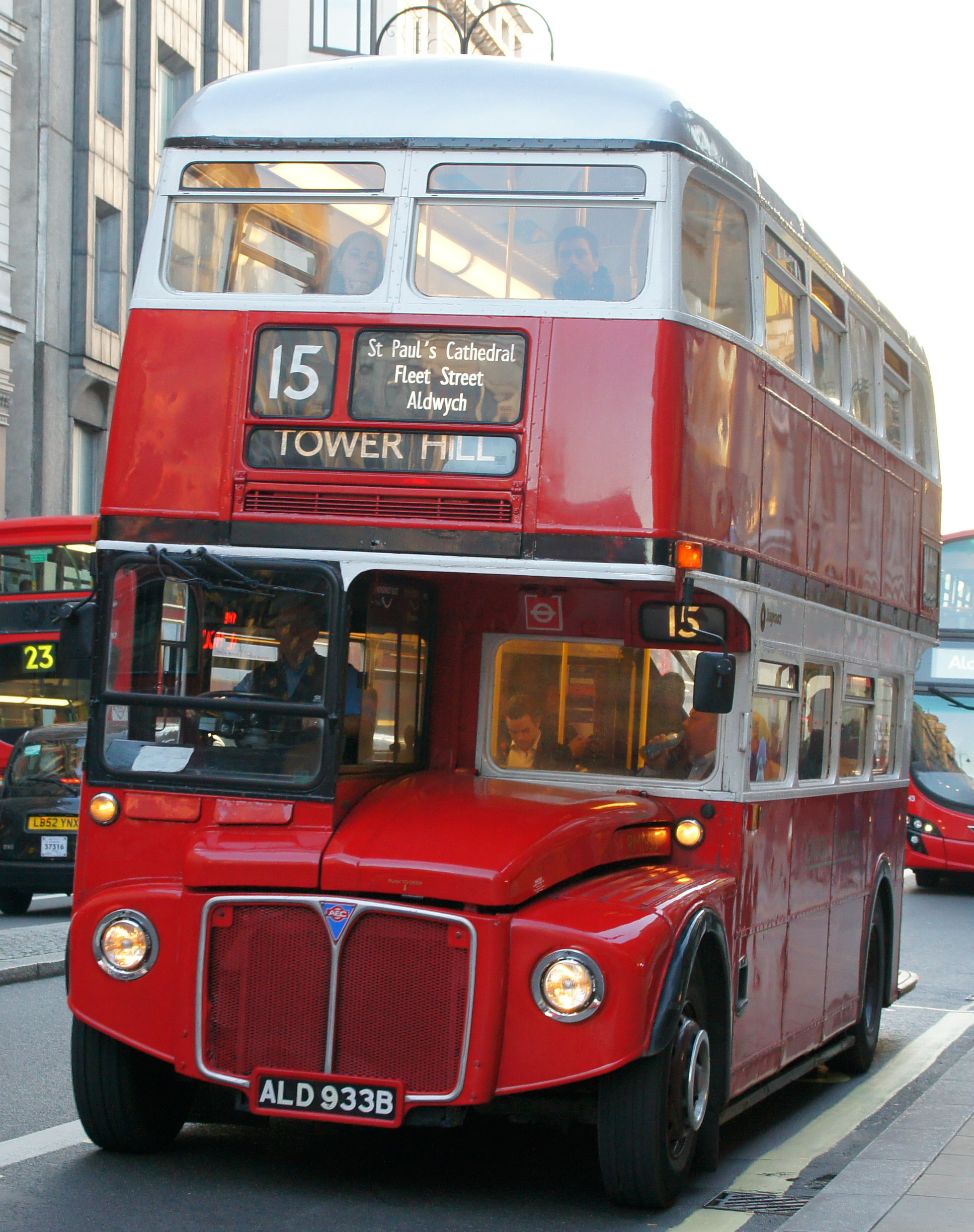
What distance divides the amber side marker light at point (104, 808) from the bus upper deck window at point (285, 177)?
7.90 ft

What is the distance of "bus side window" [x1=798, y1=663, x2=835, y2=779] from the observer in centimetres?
876

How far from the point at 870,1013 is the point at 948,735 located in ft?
43.4

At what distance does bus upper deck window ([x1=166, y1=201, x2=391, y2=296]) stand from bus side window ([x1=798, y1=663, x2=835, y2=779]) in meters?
3.01

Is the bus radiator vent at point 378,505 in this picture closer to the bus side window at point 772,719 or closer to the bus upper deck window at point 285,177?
the bus upper deck window at point 285,177

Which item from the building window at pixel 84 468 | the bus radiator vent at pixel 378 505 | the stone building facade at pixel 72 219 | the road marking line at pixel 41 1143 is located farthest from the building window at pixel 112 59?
the road marking line at pixel 41 1143

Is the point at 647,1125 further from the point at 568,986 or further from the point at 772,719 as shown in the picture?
the point at 772,719

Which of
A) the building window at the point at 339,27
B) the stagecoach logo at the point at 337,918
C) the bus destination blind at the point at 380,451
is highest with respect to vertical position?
the building window at the point at 339,27

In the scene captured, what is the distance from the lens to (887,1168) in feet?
22.1

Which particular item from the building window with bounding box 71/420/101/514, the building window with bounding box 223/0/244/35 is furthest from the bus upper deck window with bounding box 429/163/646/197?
the building window with bounding box 223/0/244/35

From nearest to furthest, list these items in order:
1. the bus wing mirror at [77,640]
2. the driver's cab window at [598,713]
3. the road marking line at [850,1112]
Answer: the bus wing mirror at [77,640], the road marking line at [850,1112], the driver's cab window at [598,713]

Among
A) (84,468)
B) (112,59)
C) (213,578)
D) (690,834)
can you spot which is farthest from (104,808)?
(112,59)

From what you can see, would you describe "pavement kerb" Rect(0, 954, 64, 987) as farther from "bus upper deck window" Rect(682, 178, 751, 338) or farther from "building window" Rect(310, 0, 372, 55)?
"building window" Rect(310, 0, 372, 55)

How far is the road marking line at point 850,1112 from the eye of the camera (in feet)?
24.2

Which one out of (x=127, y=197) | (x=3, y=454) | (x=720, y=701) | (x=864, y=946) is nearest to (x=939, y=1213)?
(x=720, y=701)
